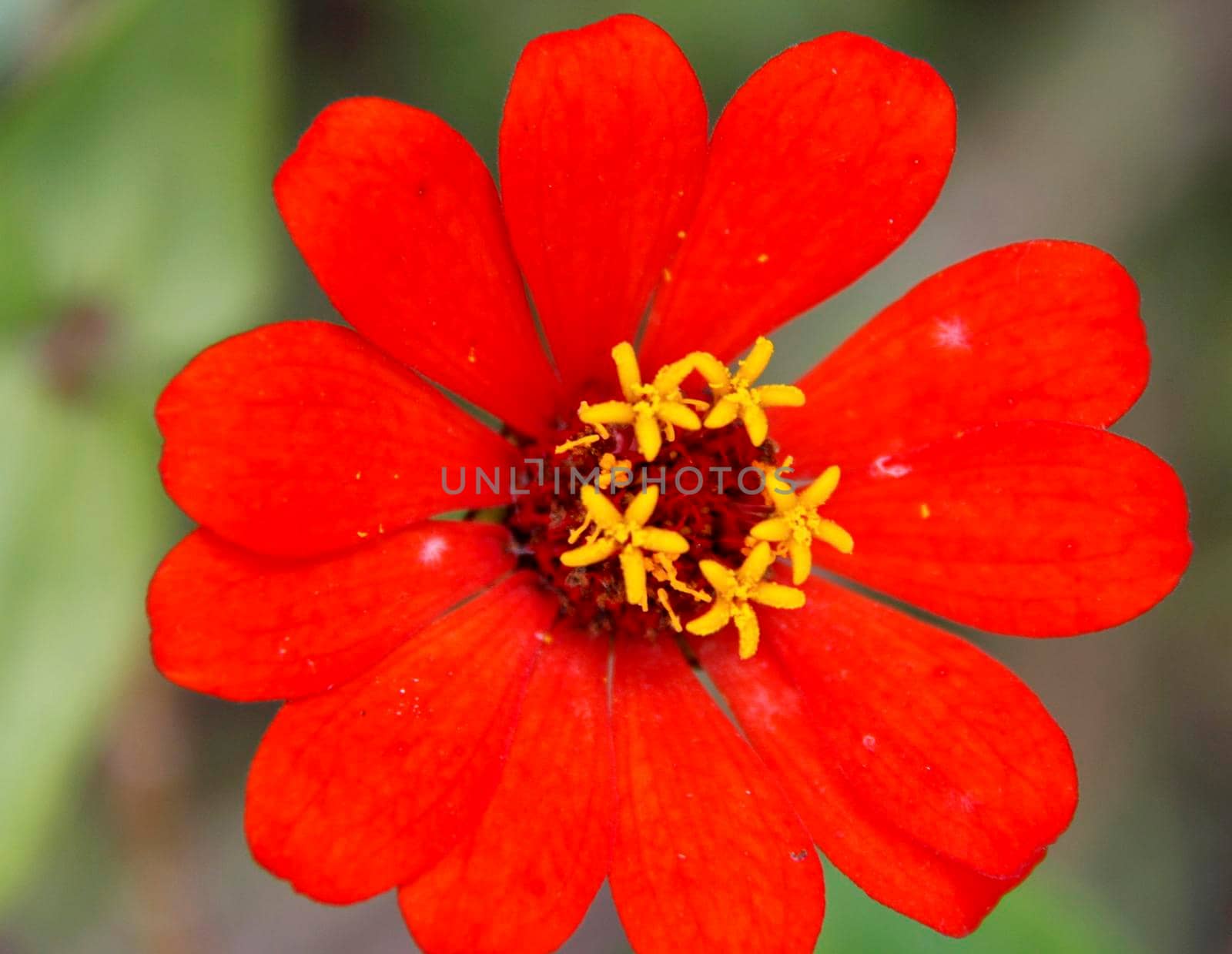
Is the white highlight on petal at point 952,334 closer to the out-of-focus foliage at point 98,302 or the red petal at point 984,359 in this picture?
the red petal at point 984,359

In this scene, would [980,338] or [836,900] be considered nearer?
[980,338]

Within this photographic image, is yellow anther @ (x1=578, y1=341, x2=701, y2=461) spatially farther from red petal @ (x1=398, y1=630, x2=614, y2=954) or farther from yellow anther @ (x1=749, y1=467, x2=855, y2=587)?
red petal @ (x1=398, y1=630, x2=614, y2=954)

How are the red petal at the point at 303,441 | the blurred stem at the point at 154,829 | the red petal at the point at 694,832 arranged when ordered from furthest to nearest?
the blurred stem at the point at 154,829 < the red petal at the point at 694,832 < the red petal at the point at 303,441

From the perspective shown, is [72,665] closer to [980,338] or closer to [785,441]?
[785,441]

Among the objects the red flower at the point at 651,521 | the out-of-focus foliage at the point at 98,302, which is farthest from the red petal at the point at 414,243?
the out-of-focus foliage at the point at 98,302

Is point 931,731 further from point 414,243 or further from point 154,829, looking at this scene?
point 154,829

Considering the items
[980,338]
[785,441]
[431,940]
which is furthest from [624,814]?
[980,338]

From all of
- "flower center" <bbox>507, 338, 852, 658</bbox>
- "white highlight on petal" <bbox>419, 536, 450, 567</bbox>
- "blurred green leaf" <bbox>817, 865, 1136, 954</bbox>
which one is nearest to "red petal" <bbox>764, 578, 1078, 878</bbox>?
"flower center" <bbox>507, 338, 852, 658</bbox>
